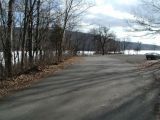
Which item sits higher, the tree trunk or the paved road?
the tree trunk

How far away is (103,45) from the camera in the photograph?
417ft

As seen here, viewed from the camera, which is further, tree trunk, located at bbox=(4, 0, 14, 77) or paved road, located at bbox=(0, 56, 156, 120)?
tree trunk, located at bbox=(4, 0, 14, 77)

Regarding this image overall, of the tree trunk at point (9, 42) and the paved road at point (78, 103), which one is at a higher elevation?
the tree trunk at point (9, 42)

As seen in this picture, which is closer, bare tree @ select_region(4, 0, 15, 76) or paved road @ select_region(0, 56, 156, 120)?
paved road @ select_region(0, 56, 156, 120)

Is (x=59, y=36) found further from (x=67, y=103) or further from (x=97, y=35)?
(x=97, y=35)

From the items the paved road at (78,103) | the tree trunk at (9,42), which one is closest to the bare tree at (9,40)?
the tree trunk at (9,42)

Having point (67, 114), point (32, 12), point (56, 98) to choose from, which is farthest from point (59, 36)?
point (67, 114)

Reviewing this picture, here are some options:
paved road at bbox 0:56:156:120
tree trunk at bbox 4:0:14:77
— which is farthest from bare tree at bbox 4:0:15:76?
paved road at bbox 0:56:156:120

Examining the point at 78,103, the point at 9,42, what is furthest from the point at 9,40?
the point at 78,103

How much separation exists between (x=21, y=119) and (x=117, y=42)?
15092 cm

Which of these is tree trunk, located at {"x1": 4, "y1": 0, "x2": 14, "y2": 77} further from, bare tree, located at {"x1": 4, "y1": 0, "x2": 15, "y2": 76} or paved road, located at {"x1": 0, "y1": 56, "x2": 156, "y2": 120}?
paved road, located at {"x1": 0, "y1": 56, "x2": 156, "y2": 120}

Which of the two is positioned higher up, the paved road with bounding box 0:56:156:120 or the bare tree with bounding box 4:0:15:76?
the bare tree with bounding box 4:0:15:76

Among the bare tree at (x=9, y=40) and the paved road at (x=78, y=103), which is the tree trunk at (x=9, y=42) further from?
the paved road at (x=78, y=103)

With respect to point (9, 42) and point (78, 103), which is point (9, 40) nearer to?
point (9, 42)
